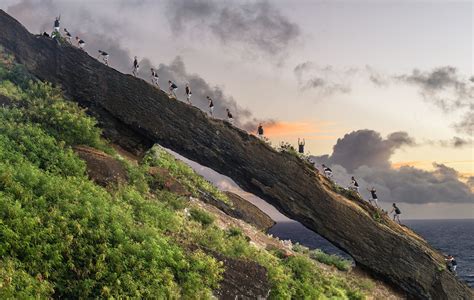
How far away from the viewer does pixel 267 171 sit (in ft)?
110

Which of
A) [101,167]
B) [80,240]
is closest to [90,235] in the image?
[80,240]

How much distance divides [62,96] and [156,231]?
1788cm

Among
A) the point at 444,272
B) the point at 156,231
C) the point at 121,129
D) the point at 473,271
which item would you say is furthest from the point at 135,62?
the point at 473,271

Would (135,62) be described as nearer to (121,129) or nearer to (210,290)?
(121,129)

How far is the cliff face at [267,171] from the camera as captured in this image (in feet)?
109

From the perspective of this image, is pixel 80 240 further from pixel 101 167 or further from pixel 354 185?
pixel 354 185

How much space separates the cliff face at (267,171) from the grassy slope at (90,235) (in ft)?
15.5

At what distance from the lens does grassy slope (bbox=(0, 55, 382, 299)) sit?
51.2 feet

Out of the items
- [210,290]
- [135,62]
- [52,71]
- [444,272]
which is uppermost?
[135,62]

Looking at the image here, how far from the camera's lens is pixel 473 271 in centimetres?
8069

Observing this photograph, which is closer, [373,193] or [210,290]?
[210,290]

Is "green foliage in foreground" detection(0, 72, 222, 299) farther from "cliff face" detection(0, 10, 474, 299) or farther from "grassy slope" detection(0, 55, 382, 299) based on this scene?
"cliff face" detection(0, 10, 474, 299)

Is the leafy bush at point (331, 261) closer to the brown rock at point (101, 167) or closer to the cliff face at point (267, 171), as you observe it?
the cliff face at point (267, 171)

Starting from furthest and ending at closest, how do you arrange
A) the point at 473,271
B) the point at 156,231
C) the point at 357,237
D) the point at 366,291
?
the point at 473,271 → the point at 357,237 → the point at 366,291 → the point at 156,231
